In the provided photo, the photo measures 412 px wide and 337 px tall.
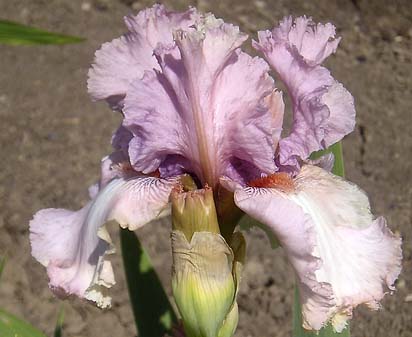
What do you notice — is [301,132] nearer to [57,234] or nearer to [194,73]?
[194,73]

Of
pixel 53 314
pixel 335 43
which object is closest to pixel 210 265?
pixel 335 43

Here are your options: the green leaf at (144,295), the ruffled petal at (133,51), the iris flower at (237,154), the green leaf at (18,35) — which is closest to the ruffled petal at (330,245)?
the iris flower at (237,154)

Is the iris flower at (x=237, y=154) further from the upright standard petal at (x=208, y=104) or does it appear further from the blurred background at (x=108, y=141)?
the blurred background at (x=108, y=141)

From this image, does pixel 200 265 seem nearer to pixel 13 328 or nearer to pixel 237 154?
pixel 237 154

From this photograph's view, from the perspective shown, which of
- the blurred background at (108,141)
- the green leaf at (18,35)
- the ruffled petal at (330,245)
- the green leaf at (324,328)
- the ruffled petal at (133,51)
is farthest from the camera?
the blurred background at (108,141)

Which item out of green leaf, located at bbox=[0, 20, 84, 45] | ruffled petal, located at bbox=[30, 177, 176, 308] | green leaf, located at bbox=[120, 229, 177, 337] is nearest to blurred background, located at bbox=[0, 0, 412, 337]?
green leaf, located at bbox=[0, 20, 84, 45]

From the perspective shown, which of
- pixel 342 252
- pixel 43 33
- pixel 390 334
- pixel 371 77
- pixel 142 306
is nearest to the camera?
pixel 342 252

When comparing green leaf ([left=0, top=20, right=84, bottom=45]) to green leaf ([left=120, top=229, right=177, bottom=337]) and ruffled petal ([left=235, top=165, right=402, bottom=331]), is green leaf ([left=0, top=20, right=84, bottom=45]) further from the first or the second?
ruffled petal ([left=235, top=165, right=402, bottom=331])

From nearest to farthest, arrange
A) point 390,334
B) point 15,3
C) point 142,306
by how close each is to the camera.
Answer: point 142,306 < point 390,334 < point 15,3
